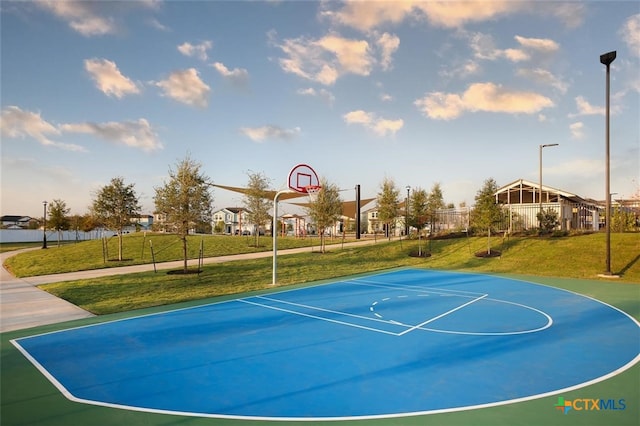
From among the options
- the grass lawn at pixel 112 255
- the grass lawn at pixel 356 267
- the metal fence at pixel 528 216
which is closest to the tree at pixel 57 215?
the grass lawn at pixel 112 255

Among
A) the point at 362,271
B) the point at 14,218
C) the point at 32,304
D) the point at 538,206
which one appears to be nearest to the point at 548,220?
the point at 538,206

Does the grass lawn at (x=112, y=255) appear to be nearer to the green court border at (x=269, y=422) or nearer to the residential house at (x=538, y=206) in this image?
the green court border at (x=269, y=422)

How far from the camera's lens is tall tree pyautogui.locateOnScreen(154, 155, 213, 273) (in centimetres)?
1797

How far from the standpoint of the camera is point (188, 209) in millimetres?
18234

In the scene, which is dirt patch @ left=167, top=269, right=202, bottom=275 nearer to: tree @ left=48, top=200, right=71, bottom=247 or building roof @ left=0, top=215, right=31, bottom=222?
tree @ left=48, top=200, right=71, bottom=247

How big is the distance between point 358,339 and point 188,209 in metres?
13.1

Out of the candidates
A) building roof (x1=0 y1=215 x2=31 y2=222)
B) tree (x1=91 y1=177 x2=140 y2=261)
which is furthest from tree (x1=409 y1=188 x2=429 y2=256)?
building roof (x1=0 y1=215 x2=31 y2=222)

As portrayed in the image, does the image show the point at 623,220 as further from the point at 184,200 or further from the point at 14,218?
the point at 14,218

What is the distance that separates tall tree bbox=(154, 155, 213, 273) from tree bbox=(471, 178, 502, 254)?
18.7 m

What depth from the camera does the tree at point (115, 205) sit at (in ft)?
74.4

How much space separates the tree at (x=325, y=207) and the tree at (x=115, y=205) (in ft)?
42.8

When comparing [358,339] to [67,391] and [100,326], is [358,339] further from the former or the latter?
[100,326]

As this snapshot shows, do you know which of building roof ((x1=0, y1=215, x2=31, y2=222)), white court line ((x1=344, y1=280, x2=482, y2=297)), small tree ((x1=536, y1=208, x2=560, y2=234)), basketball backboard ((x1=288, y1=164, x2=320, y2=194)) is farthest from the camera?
building roof ((x1=0, y1=215, x2=31, y2=222))

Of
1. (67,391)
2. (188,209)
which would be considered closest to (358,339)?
(67,391)
